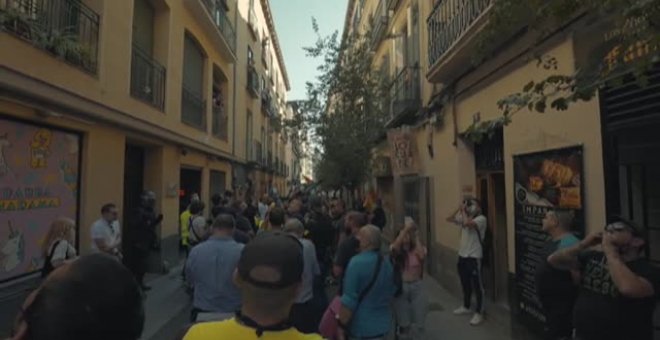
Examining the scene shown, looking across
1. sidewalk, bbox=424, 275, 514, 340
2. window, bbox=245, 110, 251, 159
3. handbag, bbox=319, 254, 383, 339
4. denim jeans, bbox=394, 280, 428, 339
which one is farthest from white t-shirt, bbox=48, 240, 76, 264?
window, bbox=245, 110, 251, 159

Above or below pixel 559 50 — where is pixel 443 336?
below

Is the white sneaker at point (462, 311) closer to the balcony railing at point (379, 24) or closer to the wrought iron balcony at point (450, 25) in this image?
the wrought iron balcony at point (450, 25)

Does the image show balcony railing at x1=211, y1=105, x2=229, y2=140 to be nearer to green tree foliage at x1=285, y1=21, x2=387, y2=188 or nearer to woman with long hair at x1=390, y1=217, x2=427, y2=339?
green tree foliage at x1=285, y1=21, x2=387, y2=188

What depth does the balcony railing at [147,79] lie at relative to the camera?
9.64m

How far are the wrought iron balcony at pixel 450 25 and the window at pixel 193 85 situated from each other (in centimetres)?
673

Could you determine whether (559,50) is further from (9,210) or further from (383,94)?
(383,94)

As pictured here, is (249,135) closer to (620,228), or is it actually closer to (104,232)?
(104,232)

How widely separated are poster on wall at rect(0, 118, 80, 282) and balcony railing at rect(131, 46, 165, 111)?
108 inches

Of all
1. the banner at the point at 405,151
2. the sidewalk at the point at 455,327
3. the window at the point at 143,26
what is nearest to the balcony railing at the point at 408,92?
the banner at the point at 405,151

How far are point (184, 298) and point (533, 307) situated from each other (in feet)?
19.0

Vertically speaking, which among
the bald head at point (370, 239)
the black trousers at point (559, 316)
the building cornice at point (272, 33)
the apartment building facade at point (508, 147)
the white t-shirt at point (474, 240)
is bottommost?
the black trousers at point (559, 316)

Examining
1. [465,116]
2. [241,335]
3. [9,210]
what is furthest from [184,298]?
[241,335]

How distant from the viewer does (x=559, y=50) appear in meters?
5.45

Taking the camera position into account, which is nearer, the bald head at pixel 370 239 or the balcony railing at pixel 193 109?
the bald head at pixel 370 239
